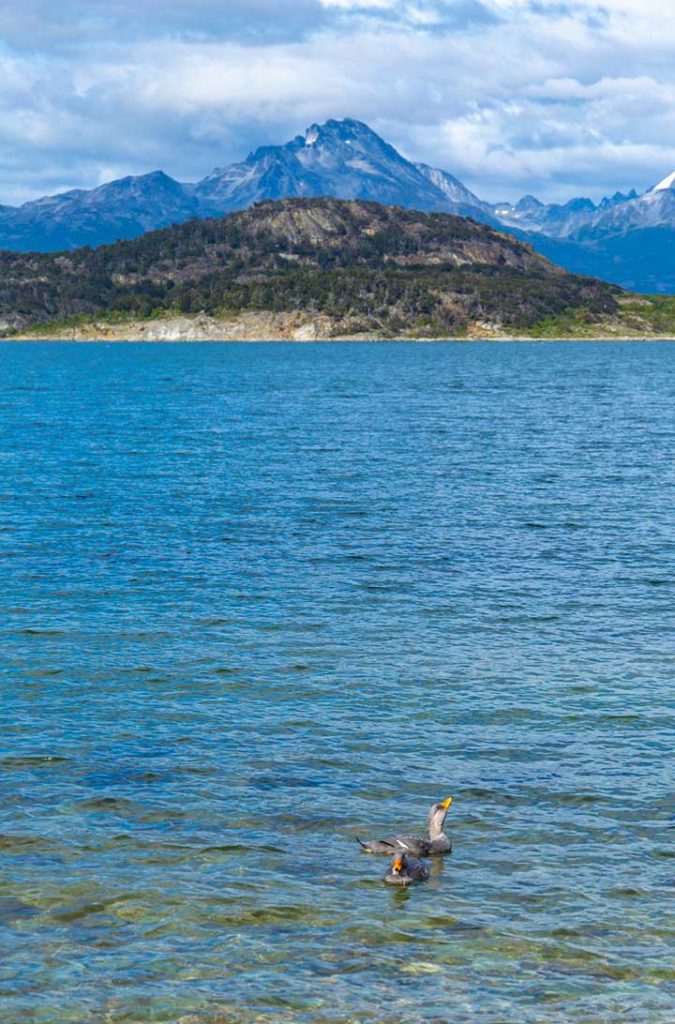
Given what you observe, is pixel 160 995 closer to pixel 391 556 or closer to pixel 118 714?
pixel 118 714

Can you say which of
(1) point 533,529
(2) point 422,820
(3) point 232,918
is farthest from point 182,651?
(1) point 533,529

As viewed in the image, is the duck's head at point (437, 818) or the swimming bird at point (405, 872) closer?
the swimming bird at point (405, 872)

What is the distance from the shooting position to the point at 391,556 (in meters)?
49.4

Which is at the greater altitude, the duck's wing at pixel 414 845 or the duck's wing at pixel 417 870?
the duck's wing at pixel 414 845

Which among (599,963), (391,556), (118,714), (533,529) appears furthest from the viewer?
(533,529)

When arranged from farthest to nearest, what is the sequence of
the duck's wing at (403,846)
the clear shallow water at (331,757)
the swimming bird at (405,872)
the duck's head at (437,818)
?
the duck's head at (437,818)
the duck's wing at (403,846)
the swimming bird at (405,872)
the clear shallow water at (331,757)

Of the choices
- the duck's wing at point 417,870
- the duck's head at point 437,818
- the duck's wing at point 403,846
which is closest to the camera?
the duck's wing at point 417,870

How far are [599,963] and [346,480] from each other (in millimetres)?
57407

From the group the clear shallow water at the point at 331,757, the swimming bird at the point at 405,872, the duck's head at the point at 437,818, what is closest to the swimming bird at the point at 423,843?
the duck's head at the point at 437,818

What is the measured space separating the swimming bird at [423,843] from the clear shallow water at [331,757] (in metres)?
0.35

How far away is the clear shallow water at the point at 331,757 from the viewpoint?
58.4 feet

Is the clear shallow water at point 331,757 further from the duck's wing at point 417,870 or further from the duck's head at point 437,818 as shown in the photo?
the duck's head at point 437,818

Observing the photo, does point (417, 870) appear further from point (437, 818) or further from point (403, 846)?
point (437, 818)

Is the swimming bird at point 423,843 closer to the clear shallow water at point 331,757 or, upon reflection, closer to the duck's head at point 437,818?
the duck's head at point 437,818
